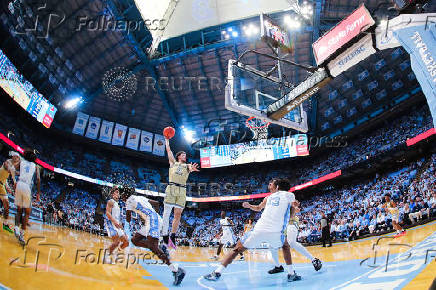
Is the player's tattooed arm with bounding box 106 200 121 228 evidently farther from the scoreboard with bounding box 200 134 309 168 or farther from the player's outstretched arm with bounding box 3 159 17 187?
the scoreboard with bounding box 200 134 309 168

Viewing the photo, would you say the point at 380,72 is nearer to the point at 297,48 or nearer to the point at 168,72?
the point at 297,48

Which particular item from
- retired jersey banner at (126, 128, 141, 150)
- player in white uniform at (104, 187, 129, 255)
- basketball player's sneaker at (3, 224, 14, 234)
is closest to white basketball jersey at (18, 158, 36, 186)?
basketball player's sneaker at (3, 224, 14, 234)

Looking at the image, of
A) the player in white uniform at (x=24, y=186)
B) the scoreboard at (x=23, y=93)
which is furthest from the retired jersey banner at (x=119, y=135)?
the player in white uniform at (x=24, y=186)

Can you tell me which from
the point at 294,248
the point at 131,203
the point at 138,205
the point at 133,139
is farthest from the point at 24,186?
the point at 133,139

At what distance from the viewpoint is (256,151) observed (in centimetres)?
2836

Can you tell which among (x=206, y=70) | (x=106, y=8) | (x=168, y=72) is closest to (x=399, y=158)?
(x=206, y=70)

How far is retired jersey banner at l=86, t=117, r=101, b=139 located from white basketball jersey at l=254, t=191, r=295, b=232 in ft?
88.1

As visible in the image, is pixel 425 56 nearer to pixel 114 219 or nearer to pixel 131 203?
pixel 131 203

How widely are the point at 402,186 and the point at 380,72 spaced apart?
403 inches

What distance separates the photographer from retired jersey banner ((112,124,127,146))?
95.1 ft

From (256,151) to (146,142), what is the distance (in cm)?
1146

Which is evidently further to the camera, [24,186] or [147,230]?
[24,186]

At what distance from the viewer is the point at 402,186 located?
1869 centimetres

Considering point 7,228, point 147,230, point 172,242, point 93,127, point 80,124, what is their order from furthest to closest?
point 93,127 < point 80,124 < point 7,228 < point 172,242 < point 147,230
